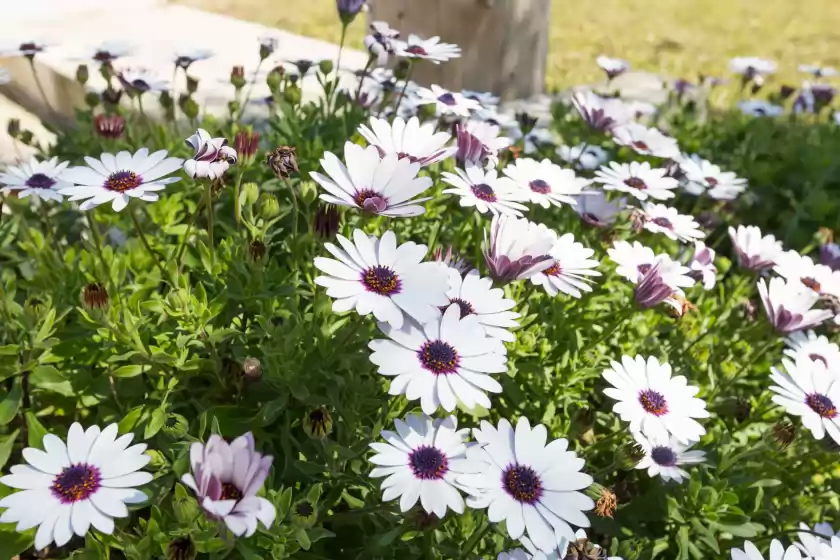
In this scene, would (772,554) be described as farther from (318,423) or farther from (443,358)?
(318,423)

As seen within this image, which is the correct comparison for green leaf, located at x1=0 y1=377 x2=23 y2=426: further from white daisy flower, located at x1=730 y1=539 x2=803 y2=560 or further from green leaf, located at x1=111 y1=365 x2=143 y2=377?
white daisy flower, located at x1=730 y1=539 x2=803 y2=560

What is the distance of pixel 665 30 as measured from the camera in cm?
602

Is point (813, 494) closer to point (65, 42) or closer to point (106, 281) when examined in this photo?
point (106, 281)

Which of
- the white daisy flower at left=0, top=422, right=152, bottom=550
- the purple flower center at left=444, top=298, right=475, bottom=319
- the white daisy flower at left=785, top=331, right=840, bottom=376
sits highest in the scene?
the purple flower center at left=444, top=298, right=475, bottom=319

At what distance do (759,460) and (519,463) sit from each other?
0.72 metres

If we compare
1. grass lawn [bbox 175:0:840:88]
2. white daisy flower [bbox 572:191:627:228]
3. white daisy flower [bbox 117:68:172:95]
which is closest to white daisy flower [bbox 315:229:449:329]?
white daisy flower [bbox 572:191:627:228]

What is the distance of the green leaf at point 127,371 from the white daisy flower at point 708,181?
56.4 inches

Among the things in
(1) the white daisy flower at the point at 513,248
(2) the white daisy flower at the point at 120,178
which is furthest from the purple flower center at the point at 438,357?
(2) the white daisy flower at the point at 120,178

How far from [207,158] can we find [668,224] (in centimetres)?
99

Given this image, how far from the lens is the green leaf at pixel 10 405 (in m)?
1.24

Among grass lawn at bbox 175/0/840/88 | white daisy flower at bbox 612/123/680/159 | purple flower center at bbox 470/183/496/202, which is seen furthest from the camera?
grass lawn at bbox 175/0/840/88

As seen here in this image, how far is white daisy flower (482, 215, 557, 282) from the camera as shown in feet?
3.76

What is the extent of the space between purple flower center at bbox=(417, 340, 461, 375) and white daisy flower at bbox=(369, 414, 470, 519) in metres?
0.07

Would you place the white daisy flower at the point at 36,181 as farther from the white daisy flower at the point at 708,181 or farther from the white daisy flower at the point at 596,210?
the white daisy flower at the point at 708,181
